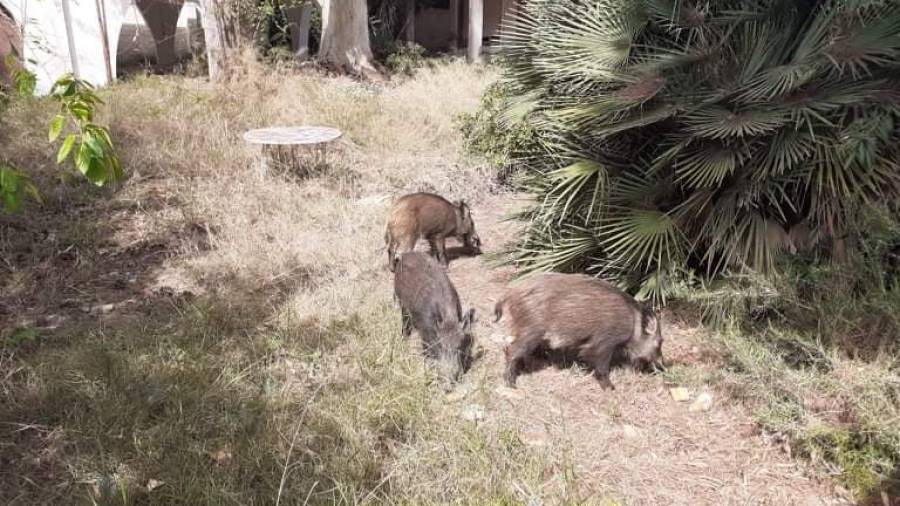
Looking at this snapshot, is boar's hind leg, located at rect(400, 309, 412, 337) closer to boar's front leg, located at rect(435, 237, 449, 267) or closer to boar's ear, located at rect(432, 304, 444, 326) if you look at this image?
boar's ear, located at rect(432, 304, 444, 326)

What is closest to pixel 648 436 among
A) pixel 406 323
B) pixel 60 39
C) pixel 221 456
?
pixel 406 323

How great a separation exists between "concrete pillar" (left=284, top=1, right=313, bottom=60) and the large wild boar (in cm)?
1012

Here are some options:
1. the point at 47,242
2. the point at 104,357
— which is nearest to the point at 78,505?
the point at 104,357

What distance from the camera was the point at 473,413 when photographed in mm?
3357

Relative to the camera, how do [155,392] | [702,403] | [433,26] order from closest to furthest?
[155,392], [702,403], [433,26]

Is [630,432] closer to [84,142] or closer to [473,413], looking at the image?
[473,413]

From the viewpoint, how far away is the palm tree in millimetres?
3799

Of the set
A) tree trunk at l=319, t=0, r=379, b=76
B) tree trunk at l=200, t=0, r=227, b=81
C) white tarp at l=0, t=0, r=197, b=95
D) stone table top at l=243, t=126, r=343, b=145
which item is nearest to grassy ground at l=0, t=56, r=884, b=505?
stone table top at l=243, t=126, r=343, b=145

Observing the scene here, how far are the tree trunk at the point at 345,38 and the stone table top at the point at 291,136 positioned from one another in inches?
225

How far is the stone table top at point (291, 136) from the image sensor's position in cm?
667

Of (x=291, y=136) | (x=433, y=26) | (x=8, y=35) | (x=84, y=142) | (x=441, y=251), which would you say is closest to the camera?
(x=84, y=142)

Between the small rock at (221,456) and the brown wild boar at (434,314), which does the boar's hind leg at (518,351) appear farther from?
the small rock at (221,456)

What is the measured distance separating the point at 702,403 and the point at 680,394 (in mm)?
131

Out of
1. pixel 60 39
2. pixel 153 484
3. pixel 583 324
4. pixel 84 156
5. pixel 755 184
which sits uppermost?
pixel 60 39
